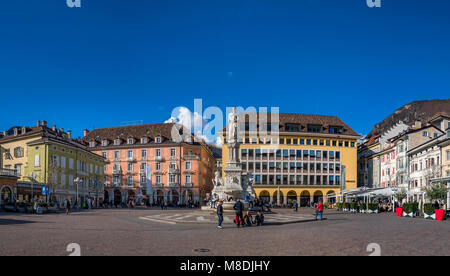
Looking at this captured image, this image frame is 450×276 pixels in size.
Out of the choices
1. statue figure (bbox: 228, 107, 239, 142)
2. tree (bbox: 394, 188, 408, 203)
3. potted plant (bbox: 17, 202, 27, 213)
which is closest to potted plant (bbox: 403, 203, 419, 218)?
tree (bbox: 394, 188, 408, 203)

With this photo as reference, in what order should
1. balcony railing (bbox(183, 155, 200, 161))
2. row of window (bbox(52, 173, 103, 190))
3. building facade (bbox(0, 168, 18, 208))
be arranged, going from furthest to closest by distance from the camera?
balcony railing (bbox(183, 155, 200, 161)) < row of window (bbox(52, 173, 103, 190)) < building facade (bbox(0, 168, 18, 208))

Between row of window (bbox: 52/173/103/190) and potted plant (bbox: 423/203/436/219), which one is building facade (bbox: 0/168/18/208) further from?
potted plant (bbox: 423/203/436/219)

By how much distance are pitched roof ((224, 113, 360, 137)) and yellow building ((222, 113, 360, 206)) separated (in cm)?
21

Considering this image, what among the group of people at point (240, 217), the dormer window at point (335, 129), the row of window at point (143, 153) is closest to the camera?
the group of people at point (240, 217)

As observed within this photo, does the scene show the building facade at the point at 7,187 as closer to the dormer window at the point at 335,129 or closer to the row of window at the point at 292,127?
the row of window at the point at 292,127

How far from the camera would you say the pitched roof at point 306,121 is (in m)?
81.1

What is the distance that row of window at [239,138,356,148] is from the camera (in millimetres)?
Result: 79562

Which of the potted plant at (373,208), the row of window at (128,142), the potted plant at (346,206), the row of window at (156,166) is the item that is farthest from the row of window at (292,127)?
the potted plant at (373,208)

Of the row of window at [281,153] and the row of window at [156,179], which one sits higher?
the row of window at [281,153]

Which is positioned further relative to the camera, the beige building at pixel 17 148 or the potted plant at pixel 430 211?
the beige building at pixel 17 148

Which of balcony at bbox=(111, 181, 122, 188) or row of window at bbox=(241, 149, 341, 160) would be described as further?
balcony at bbox=(111, 181, 122, 188)
